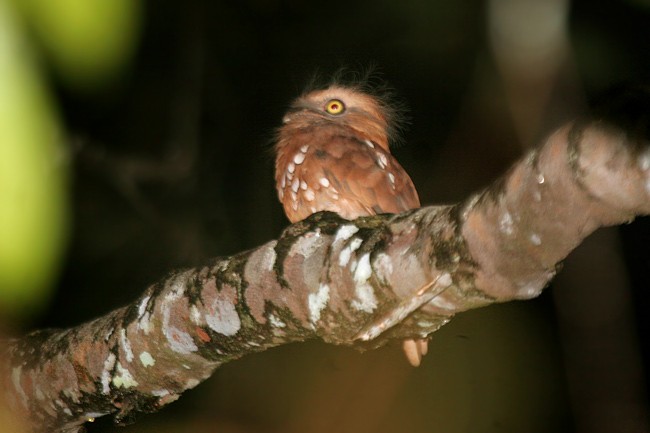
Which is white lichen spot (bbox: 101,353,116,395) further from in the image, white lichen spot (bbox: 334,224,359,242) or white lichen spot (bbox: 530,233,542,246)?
white lichen spot (bbox: 530,233,542,246)

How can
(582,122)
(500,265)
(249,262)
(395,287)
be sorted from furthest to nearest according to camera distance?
(249,262) → (395,287) → (500,265) → (582,122)

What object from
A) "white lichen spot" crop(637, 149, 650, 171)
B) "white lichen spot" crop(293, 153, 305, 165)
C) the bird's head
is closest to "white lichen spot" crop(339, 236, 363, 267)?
"white lichen spot" crop(637, 149, 650, 171)

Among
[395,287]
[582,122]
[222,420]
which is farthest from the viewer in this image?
[222,420]

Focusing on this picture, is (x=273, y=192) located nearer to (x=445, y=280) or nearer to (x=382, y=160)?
(x=382, y=160)

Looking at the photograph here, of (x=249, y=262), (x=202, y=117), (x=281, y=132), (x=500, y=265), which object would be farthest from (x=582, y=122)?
(x=202, y=117)

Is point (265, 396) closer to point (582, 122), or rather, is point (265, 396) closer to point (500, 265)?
point (500, 265)

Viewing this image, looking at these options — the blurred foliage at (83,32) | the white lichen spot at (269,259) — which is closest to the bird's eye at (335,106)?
the white lichen spot at (269,259)
